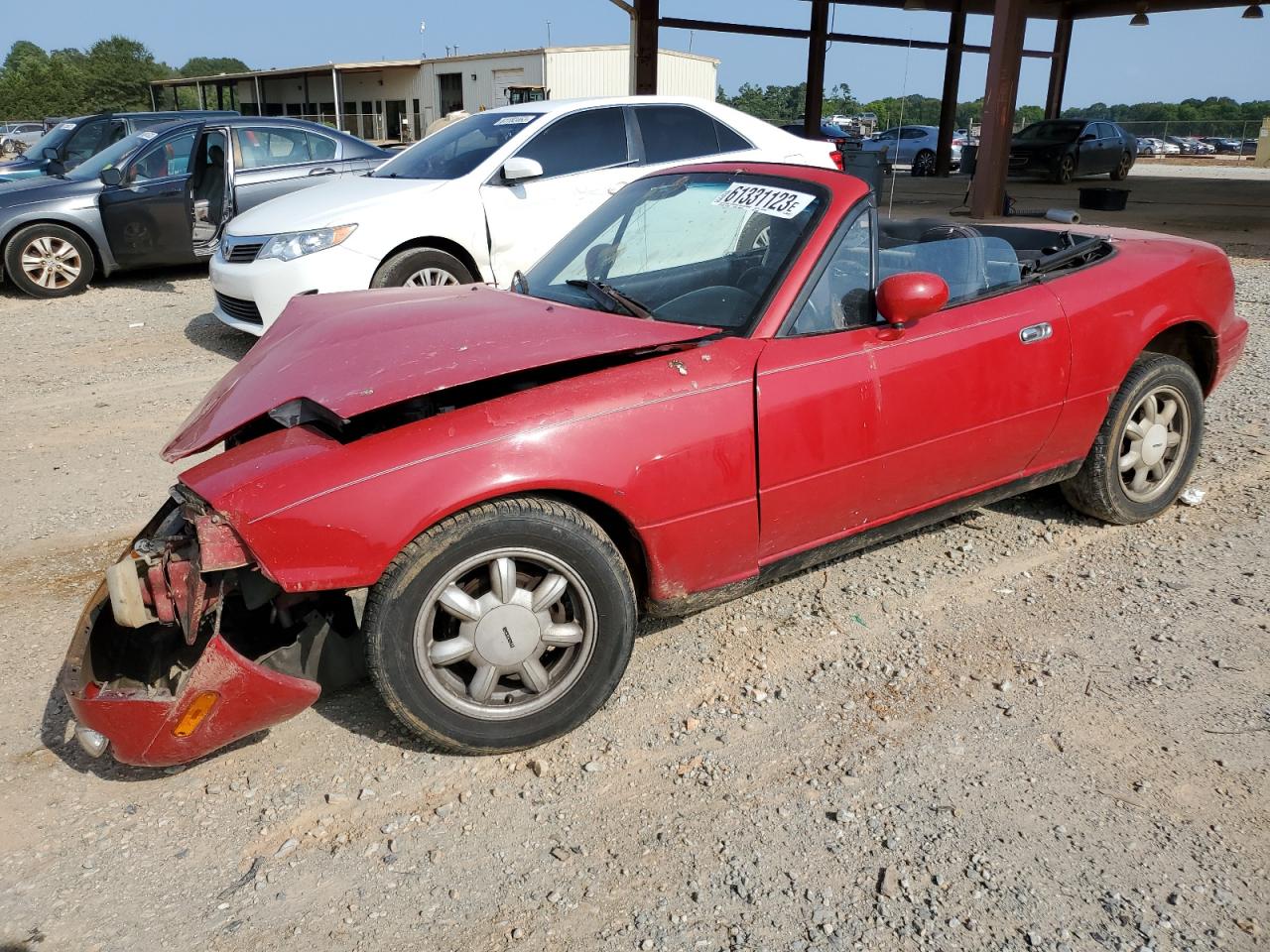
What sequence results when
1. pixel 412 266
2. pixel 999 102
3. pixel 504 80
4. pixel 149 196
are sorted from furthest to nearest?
pixel 504 80, pixel 999 102, pixel 149 196, pixel 412 266

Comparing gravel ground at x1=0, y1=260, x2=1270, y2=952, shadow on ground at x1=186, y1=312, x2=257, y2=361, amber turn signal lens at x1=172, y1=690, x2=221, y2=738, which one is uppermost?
amber turn signal lens at x1=172, y1=690, x2=221, y2=738

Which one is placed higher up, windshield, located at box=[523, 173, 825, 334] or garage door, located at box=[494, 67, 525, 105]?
garage door, located at box=[494, 67, 525, 105]

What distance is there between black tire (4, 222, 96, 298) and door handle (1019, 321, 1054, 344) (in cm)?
948

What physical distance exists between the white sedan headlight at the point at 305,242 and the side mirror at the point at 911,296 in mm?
4672

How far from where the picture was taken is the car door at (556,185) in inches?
289

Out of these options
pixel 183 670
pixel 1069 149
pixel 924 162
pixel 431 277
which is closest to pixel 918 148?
pixel 924 162

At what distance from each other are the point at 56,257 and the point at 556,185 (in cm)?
A: 566

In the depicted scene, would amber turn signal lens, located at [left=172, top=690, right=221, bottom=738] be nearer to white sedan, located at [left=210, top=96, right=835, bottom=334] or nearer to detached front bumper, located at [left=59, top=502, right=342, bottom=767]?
detached front bumper, located at [left=59, top=502, right=342, bottom=767]

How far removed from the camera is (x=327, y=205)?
718 centimetres

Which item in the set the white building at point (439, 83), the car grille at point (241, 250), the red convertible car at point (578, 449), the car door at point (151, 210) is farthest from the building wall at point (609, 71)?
the red convertible car at point (578, 449)

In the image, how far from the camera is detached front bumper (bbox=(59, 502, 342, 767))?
255cm

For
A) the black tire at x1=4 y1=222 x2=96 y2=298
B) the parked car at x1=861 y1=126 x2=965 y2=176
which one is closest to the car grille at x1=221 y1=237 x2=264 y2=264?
the black tire at x1=4 y1=222 x2=96 y2=298

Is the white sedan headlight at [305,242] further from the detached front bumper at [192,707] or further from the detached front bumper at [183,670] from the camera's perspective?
the detached front bumper at [192,707]

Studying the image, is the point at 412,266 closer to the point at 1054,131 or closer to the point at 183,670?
the point at 183,670
